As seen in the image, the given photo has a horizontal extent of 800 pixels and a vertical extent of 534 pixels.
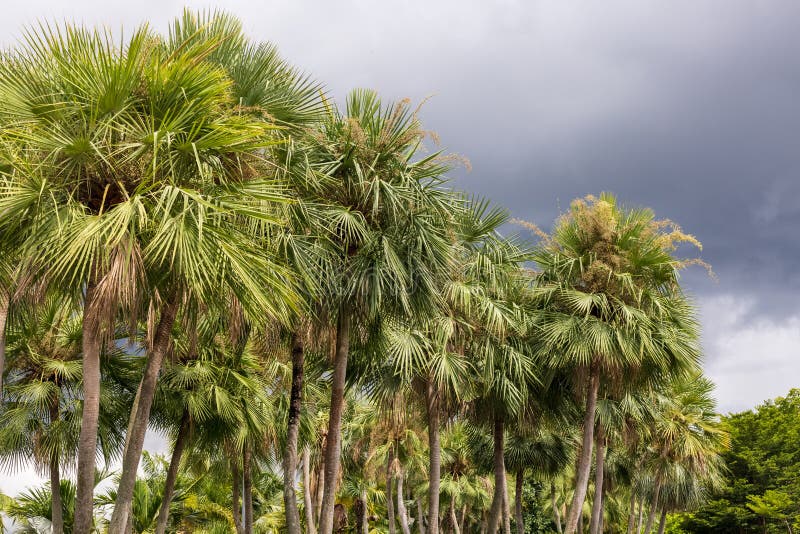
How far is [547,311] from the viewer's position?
19.0m

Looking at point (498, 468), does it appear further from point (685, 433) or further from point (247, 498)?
point (685, 433)

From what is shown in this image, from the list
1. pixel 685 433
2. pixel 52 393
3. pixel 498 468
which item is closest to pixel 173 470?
pixel 52 393

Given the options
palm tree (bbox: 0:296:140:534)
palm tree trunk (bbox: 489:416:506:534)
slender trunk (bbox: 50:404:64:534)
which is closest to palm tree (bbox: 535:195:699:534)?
palm tree trunk (bbox: 489:416:506:534)

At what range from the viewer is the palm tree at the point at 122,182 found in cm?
796

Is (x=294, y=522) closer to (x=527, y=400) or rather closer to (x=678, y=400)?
(x=527, y=400)

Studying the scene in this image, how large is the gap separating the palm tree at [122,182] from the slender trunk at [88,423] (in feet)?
0.05

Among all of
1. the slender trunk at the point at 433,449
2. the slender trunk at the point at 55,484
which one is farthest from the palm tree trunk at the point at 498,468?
the slender trunk at the point at 55,484

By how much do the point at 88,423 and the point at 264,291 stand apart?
2.56 metres

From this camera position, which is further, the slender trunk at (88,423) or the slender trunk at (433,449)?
the slender trunk at (433,449)

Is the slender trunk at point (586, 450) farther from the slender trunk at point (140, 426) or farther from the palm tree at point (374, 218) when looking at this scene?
the slender trunk at point (140, 426)

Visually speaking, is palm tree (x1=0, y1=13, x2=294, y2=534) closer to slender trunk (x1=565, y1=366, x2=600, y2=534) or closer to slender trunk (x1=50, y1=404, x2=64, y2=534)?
slender trunk (x1=50, y1=404, x2=64, y2=534)

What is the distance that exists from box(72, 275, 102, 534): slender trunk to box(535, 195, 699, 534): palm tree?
38.4 feet

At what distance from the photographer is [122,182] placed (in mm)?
8594

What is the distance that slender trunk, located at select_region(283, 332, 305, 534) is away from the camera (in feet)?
40.6
